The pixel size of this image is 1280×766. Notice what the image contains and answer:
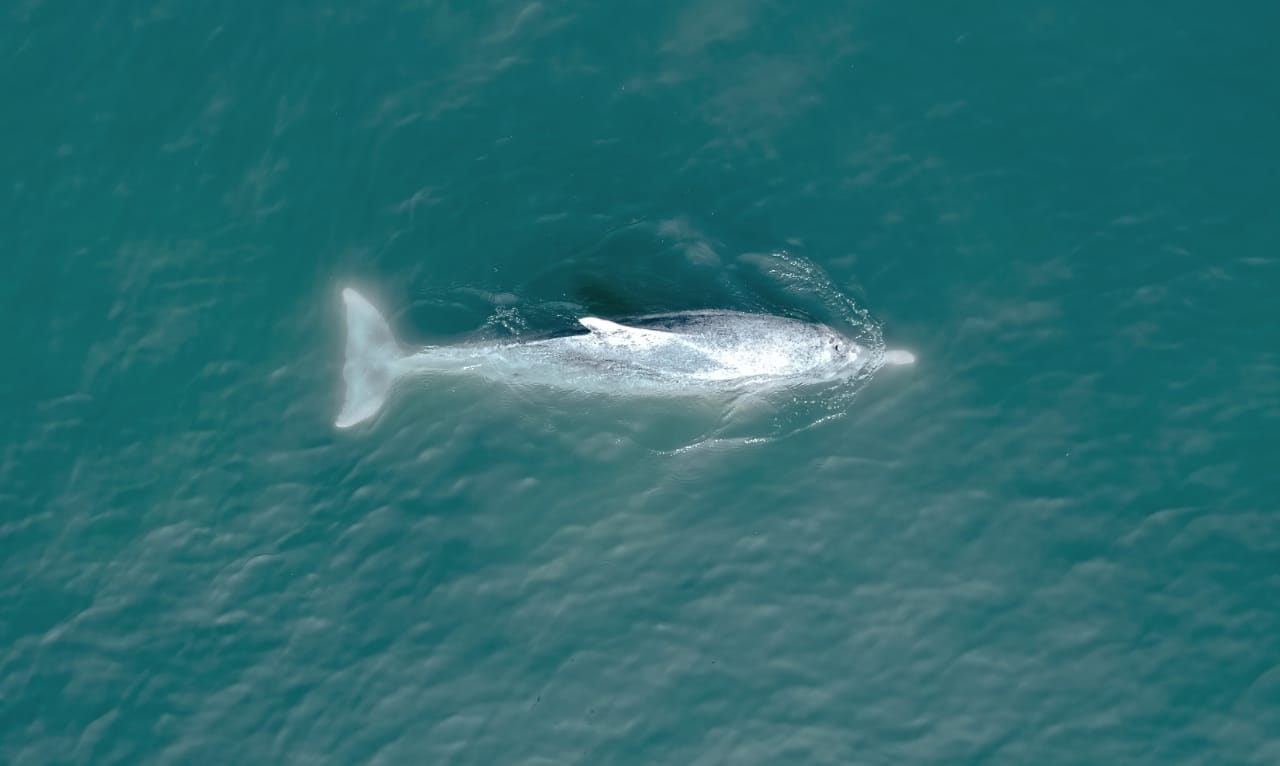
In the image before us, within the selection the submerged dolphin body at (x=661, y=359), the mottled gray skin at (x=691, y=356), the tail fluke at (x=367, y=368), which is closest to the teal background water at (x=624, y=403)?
the tail fluke at (x=367, y=368)

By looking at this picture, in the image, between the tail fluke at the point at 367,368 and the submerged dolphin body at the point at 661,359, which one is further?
the tail fluke at the point at 367,368

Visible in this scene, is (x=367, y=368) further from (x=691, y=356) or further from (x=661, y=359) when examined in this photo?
(x=691, y=356)

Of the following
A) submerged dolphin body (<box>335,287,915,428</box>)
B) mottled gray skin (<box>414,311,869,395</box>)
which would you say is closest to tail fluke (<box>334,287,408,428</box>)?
submerged dolphin body (<box>335,287,915,428</box>)

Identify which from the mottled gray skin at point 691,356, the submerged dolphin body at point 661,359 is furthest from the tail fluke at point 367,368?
the mottled gray skin at point 691,356

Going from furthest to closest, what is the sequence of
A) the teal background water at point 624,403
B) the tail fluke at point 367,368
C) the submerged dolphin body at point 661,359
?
1. the tail fluke at point 367,368
2. the submerged dolphin body at point 661,359
3. the teal background water at point 624,403

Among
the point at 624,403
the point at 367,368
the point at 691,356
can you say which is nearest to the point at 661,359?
the point at 691,356

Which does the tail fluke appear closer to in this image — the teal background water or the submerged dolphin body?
the submerged dolphin body

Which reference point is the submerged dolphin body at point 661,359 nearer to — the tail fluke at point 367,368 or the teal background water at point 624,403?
the tail fluke at point 367,368

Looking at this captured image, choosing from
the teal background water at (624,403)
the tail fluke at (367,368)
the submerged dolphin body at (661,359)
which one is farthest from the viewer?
the tail fluke at (367,368)
